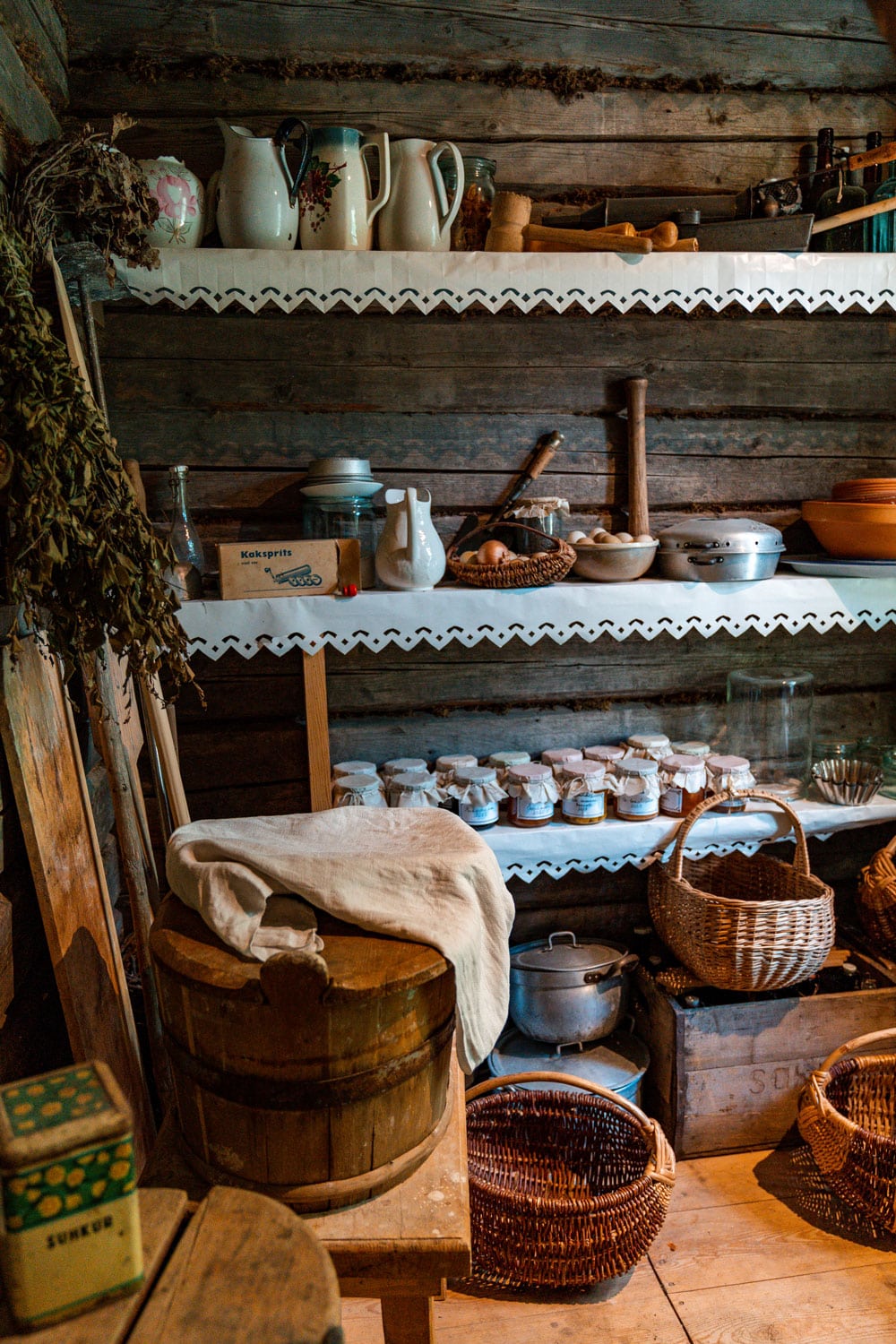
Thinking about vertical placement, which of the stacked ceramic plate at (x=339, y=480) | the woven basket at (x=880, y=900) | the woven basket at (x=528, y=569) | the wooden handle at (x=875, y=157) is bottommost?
the woven basket at (x=880, y=900)

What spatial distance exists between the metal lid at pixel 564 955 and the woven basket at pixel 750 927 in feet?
0.49

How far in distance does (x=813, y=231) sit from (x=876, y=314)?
41 cm

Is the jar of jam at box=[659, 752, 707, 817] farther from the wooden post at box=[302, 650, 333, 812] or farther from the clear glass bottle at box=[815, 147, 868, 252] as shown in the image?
the clear glass bottle at box=[815, 147, 868, 252]

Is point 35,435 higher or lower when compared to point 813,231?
lower

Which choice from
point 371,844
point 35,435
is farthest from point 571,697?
point 35,435

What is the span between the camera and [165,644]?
4.29ft

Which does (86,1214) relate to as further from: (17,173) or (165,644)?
(17,173)

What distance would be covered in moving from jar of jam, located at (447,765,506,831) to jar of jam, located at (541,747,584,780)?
6.4 inches

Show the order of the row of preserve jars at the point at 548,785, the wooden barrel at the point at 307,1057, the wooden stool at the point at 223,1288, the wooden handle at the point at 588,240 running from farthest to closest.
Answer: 1. the row of preserve jars at the point at 548,785
2. the wooden handle at the point at 588,240
3. the wooden barrel at the point at 307,1057
4. the wooden stool at the point at 223,1288

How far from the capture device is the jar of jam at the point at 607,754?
87.8 inches

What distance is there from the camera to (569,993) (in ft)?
6.98

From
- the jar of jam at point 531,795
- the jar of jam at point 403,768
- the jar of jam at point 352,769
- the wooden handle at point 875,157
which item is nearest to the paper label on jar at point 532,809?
the jar of jam at point 531,795

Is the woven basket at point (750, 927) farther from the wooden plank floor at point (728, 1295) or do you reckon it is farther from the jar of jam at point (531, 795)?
the wooden plank floor at point (728, 1295)

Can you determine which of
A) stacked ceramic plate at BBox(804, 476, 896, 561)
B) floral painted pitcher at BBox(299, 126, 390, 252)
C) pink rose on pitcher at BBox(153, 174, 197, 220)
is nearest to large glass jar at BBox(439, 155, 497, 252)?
floral painted pitcher at BBox(299, 126, 390, 252)
